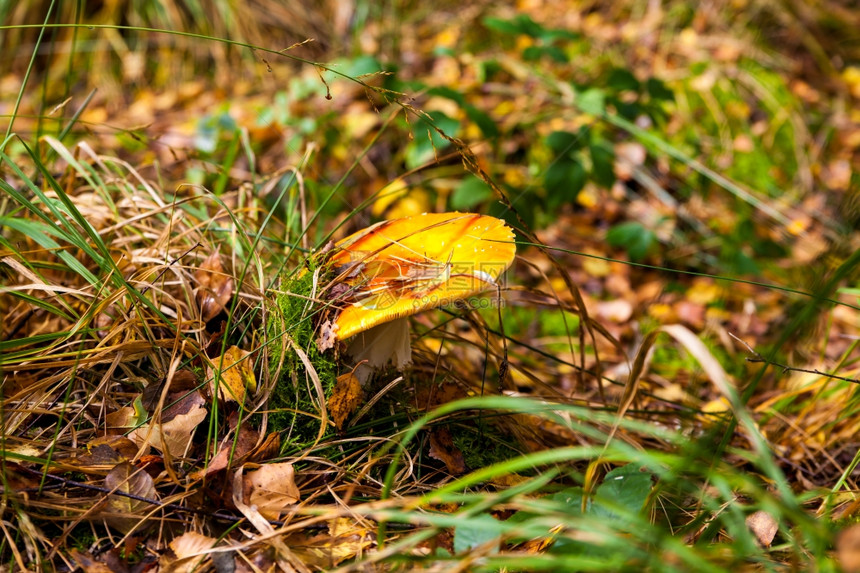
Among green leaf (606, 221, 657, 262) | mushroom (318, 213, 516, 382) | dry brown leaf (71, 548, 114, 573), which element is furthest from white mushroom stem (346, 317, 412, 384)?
green leaf (606, 221, 657, 262)

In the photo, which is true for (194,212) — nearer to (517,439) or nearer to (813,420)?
(517,439)

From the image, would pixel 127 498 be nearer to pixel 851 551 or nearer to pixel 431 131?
pixel 851 551

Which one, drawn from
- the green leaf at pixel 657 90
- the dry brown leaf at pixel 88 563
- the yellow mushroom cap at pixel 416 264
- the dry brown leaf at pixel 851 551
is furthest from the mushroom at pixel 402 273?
the green leaf at pixel 657 90

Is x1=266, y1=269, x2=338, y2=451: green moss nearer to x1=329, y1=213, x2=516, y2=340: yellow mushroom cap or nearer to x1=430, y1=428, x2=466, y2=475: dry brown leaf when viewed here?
x1=329, y1=213, x2=516, y2=340: yellow mushroom cap

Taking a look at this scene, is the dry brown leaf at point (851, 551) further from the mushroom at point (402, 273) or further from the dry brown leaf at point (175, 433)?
the dry brown leaf at point (175, 433)

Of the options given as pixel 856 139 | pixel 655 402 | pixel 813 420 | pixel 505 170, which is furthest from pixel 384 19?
pixel 813 420

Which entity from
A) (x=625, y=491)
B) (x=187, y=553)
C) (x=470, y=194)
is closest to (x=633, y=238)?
(x=470, y=194)
